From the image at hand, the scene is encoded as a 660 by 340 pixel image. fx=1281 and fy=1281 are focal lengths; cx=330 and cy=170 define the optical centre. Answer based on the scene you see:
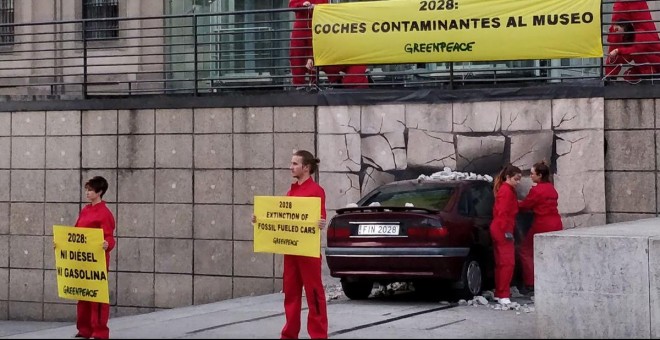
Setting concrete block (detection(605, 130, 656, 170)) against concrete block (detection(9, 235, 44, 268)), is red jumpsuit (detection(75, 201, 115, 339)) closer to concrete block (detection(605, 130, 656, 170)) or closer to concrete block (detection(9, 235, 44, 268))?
concrete block (detection(605, 130, 656, 170))

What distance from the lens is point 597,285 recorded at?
11.1 m

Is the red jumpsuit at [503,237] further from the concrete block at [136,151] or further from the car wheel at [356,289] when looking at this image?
the concrete block at [136,151]

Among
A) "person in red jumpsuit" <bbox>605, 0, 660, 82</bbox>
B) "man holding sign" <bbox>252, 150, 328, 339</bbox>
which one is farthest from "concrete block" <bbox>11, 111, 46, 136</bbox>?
"man holding sign" <bbox>252, 150, 328, 339</bbox>

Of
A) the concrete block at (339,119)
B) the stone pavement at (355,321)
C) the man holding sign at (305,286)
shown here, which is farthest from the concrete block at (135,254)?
the man holding sign at (305,286)

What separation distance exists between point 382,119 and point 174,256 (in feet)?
11.5

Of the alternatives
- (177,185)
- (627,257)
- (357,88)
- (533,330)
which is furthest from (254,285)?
(627,257)

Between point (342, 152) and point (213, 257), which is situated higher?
point (342, 152)

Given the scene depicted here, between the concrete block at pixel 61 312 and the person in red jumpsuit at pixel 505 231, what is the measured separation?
23.0ft

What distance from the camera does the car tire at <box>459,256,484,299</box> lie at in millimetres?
13688

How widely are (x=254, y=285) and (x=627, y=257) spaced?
6907 mm

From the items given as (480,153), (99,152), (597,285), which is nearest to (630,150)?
(480,153)

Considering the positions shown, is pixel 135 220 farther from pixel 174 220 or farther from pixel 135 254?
pixel 174 220

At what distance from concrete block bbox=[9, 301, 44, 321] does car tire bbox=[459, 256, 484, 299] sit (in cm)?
719

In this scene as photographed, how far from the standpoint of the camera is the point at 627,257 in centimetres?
1100
